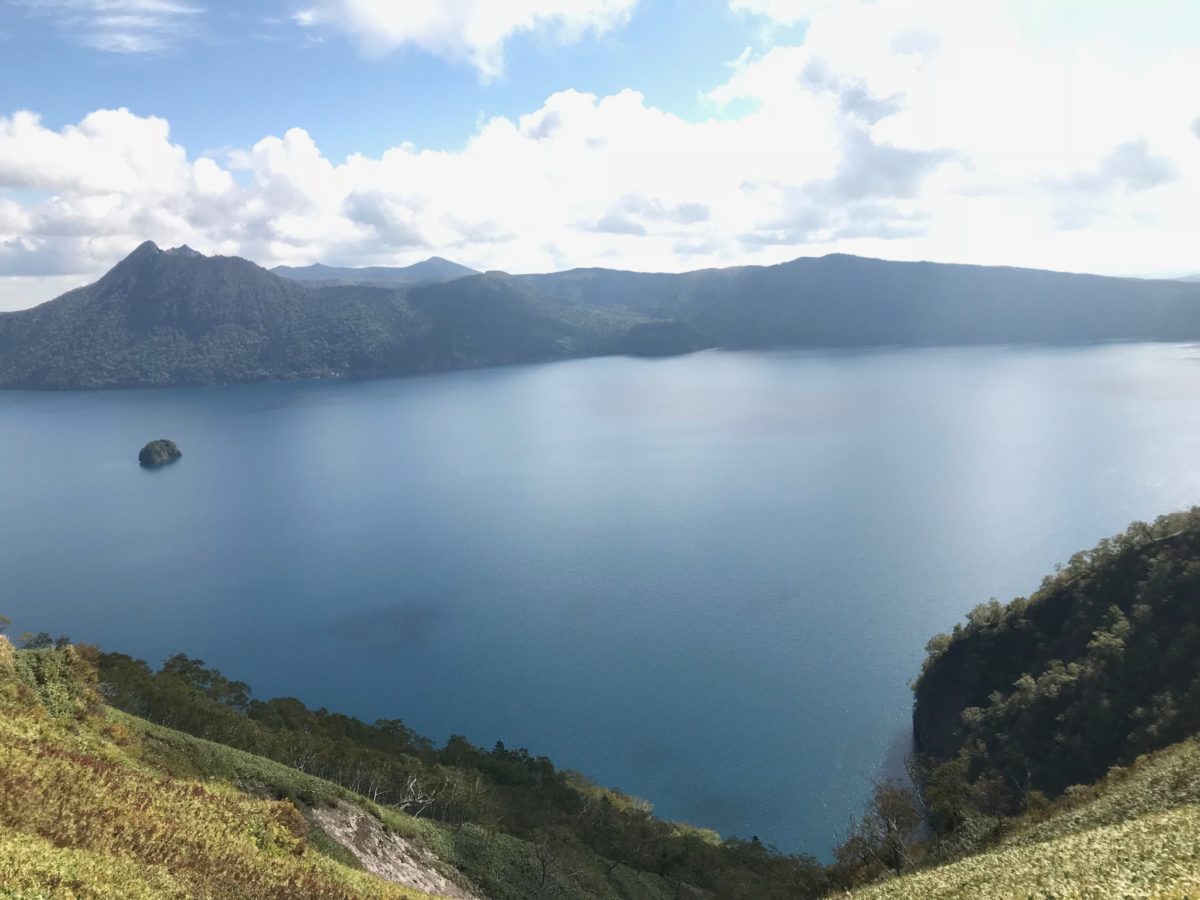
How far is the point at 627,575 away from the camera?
3917 inches

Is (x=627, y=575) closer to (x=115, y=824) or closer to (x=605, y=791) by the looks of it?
(x=605, y=791)

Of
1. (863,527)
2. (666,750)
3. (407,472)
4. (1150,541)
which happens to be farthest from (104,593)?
(1150,541)

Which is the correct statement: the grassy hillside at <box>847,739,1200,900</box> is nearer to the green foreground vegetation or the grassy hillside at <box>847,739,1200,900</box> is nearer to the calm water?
the green foreground vegetation

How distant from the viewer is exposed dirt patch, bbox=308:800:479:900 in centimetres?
2805

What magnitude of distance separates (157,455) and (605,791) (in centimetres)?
17710

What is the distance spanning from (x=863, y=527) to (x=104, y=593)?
11380cm

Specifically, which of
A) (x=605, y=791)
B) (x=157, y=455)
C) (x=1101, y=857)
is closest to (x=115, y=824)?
(x=1101, y=857)

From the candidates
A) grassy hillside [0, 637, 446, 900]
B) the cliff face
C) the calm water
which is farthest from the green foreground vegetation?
the calm water

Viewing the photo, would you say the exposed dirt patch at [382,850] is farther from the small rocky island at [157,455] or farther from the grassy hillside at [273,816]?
the small rocky island at [157,455]

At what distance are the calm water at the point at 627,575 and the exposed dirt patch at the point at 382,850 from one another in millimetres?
33250

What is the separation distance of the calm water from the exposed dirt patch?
33250mm

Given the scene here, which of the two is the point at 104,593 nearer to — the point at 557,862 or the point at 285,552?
the point at 285,552

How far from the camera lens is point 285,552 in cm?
11750

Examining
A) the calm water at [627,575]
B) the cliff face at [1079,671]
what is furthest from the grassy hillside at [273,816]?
the cliff face at [1079,671]
